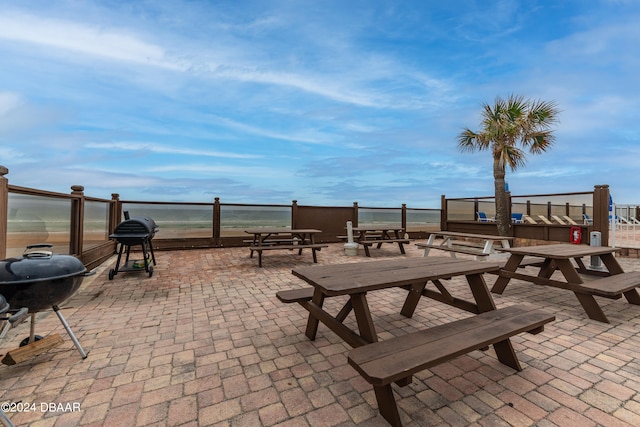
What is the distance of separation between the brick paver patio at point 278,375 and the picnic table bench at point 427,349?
0.47ft

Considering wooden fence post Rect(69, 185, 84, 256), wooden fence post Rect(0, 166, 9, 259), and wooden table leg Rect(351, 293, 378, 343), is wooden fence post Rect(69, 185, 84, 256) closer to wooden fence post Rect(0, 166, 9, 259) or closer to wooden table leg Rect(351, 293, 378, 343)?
wooden fence post Rect(0, 166, 9, 259)

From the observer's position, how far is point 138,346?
83.8 inches

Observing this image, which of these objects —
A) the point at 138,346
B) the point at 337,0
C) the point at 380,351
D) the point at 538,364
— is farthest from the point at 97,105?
the point at 538,364

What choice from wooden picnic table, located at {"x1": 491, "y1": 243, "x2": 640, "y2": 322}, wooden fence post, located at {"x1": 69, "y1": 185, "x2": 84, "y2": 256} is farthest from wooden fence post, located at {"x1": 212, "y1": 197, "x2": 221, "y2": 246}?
wooden picnic table, located at {"x1": 491, "y1": 243, "x2": 640, "y2": 322}

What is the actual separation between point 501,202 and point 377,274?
832 centimetres

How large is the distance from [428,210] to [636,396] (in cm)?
943

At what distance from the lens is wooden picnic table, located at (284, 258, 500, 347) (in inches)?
64.6

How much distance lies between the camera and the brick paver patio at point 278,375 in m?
1.35

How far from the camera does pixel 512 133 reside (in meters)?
8.10

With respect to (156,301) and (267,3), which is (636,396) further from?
(267,3)

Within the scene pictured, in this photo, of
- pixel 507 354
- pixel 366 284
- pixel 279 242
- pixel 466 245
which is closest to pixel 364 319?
pixel 366 284

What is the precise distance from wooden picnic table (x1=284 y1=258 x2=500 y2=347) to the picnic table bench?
0.88 feet

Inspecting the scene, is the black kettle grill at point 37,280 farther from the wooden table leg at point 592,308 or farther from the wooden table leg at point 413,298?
the wooden table leg at point 592,308

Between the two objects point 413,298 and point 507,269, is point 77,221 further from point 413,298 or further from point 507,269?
point 507,269
